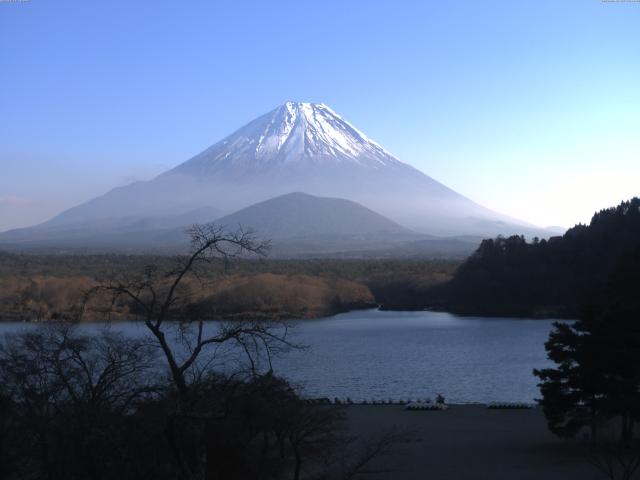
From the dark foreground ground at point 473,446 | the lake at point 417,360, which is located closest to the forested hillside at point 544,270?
the lake at point 417,360

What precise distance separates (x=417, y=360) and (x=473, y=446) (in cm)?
1254

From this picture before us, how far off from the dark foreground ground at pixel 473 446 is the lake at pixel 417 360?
1628 mm

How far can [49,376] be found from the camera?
7562 mm

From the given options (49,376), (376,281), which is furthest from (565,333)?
(376,281)

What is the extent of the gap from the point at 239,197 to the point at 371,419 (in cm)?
12895

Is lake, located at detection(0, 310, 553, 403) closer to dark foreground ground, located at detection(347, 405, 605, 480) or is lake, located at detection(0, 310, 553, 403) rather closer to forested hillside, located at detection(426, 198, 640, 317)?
dark foreground ground, located at detection(347, 405, 605, 480)

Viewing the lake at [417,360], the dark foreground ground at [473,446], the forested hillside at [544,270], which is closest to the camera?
the dark foreground ground at [473,446]

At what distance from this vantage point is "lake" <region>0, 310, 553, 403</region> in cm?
1930

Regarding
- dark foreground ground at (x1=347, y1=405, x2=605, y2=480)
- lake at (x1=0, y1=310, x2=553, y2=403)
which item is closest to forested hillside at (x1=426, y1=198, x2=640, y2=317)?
lake at (x1=0, y1=310, x2=553, y2=403)

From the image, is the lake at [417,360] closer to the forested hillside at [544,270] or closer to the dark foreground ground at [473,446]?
the dark foreground ground at [473,446]

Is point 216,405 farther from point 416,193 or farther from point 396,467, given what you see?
point 416,193

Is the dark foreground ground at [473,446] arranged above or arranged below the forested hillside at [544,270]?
below

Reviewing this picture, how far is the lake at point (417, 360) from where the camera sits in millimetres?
19297

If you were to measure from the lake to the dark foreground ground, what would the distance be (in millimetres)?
1628
